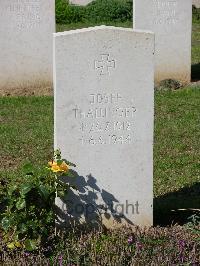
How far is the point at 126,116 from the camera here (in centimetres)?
565

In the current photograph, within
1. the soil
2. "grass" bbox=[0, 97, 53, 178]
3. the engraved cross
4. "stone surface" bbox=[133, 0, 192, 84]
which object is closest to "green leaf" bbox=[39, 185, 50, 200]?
the engraved cross

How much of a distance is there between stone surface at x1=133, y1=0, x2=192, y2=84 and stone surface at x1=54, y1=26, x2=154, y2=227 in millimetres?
6243

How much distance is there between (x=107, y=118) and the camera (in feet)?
18.5

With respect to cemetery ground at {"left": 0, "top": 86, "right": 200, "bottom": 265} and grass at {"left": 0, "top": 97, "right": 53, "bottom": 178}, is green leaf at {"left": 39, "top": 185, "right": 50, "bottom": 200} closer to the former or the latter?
cemetery ground at {"left": 0, "top": 86, "right": 200, "bottom": 265}

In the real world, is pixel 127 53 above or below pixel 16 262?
above

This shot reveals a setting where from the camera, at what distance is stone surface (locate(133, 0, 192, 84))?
11836 mm

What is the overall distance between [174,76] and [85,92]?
677cm

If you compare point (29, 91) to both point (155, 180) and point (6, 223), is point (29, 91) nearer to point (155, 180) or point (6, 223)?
point (155, 180)

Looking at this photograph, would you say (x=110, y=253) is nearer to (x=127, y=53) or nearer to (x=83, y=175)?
(x=83, y=175)

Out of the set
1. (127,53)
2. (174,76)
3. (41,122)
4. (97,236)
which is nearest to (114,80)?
(127,53)

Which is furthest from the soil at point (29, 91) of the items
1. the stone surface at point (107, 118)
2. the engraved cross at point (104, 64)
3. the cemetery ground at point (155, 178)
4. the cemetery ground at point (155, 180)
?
the engraved cross at point (104, 64)

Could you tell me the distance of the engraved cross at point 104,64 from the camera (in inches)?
217

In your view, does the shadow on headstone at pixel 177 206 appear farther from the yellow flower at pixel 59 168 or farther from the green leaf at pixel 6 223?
the green leaf at pixel 6 223

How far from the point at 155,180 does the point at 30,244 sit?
231cm
